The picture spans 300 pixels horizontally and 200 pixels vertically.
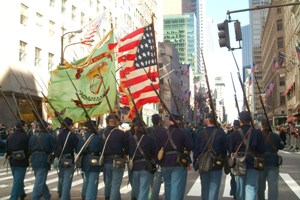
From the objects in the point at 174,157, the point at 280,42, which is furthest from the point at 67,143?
the point at 280,42

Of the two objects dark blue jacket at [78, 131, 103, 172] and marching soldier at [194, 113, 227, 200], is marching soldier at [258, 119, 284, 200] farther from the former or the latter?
dark blue jacket at [78, 131, 103, 172]

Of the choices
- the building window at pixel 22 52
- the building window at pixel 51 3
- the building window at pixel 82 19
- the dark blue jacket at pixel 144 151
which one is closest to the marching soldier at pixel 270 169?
the dark blue jacket at pixel 144 151

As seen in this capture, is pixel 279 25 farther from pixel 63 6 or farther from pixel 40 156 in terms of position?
pixel 40 156

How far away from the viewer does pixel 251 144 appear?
25.0 ft

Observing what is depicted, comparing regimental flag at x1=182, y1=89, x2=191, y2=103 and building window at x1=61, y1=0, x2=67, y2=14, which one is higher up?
building window at x1=61, y1=0, x2=67, y2=14

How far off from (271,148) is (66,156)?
15.1 feet

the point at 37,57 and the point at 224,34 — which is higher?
the point at 37,57

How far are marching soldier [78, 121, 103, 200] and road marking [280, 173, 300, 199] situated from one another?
545 centimetres

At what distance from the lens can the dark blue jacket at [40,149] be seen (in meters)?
8.79

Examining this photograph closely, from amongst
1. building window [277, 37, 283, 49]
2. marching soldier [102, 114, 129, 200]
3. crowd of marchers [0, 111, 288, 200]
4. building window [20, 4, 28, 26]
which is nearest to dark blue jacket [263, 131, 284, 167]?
crowd of marchers [0, 111, 288, 200]

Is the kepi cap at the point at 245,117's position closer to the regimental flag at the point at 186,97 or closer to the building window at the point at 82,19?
the building window at the point at 82,19

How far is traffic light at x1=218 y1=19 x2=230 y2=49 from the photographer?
12.7m

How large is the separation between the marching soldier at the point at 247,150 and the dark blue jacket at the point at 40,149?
409 cm

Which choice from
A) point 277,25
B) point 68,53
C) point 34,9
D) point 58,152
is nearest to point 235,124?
point 58,152
